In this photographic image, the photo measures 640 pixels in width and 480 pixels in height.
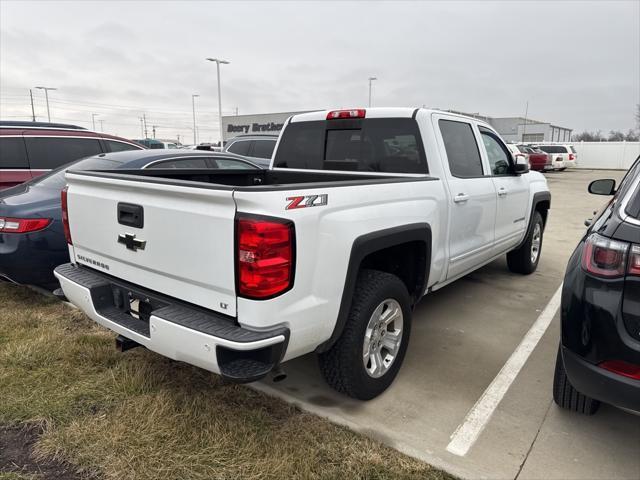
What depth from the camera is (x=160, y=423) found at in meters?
2.76

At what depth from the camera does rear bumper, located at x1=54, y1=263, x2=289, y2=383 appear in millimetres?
2186

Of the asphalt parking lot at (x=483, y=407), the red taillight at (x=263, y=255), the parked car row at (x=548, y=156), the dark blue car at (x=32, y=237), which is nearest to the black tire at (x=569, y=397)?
the asphalt parking lot at (x=483, y=407)

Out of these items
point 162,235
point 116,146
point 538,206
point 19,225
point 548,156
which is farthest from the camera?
point 548,156

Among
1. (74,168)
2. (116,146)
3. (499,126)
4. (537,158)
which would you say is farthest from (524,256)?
(499,126)

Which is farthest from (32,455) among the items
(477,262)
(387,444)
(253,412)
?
(477,262)

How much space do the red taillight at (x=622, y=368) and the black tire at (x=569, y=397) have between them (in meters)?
0.63

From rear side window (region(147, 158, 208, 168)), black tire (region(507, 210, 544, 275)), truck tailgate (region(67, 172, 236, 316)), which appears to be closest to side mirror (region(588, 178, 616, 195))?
black tire (region(507, 210, 544, 275))

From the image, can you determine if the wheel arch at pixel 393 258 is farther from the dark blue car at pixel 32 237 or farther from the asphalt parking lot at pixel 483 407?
the dark blue car at pixel 32 237

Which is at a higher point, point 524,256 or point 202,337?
point 202,337

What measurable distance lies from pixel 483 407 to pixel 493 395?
0.19 metres

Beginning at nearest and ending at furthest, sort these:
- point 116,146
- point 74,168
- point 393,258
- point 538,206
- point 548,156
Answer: point 393,258
point 74,168
point 538,206
point 116,146
point 548,156

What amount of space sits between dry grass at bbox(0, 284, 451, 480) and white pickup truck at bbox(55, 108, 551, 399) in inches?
16.5

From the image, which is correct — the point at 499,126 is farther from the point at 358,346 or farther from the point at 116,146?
the point at 358,346

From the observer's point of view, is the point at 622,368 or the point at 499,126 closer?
the point at 622,368
